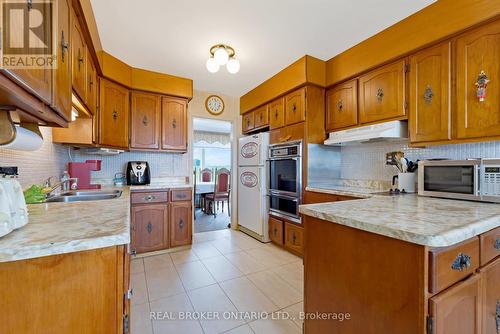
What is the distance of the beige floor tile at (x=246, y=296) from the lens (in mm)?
1740

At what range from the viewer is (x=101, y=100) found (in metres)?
2.48

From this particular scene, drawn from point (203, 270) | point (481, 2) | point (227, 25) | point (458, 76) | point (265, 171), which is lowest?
point (203, 270)

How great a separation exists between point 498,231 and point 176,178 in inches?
134

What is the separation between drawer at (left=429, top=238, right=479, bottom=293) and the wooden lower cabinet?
105 cm

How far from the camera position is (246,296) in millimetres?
1886

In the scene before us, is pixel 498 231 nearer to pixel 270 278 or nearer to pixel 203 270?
pixel 270 278

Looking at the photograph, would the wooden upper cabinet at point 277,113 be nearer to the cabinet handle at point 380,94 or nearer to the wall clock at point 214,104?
the wall clock at point 214,104

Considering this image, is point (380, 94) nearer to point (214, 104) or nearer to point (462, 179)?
point (462, 179)

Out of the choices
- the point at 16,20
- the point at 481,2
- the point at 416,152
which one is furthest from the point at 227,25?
the point at 416,152

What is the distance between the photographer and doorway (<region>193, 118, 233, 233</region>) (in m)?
4.62

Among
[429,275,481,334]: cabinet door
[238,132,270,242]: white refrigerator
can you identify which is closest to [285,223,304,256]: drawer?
[238,132,270,242]: white refrigerator

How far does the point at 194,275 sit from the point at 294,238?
1.25m

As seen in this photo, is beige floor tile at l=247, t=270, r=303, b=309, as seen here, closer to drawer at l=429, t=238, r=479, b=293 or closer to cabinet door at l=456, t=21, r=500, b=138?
drawer at l=429, t=238, r=479, b=293

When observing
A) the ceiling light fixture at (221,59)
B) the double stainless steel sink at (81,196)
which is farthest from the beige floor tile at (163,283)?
the ceiling light fixture at (221,59)
